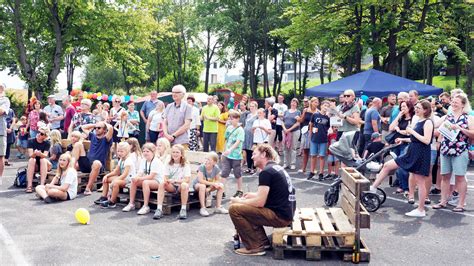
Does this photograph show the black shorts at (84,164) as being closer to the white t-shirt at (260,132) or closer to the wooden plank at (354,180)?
the white t-shirt at (260,132)

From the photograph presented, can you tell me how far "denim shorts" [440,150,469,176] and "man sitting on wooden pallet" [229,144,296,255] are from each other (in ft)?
12.0

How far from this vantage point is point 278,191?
5570 millimetres

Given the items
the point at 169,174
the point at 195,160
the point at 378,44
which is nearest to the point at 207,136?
the point at 195,160

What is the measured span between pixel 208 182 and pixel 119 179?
165 cm

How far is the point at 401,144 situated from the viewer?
887 cm

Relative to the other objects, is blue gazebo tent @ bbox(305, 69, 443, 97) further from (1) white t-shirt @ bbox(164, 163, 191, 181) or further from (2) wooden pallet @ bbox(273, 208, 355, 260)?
(2) wooden pallet @ bbox(273, 208, 355, 260)

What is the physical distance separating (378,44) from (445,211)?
55.2 ft

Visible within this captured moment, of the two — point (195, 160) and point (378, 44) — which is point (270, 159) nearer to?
point (195, 160)

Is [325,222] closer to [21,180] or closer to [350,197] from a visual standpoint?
[350,197]

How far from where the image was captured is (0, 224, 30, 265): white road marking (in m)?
5.29

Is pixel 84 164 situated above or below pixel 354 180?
below

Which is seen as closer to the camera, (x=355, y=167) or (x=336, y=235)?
(x=336, y=235)

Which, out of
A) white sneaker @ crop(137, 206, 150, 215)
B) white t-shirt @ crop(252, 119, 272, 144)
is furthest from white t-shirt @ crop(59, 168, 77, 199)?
white t-shirt @ crop(252, 119, 272, 144)

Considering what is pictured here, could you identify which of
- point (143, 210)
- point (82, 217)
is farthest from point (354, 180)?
point (82, 217)
